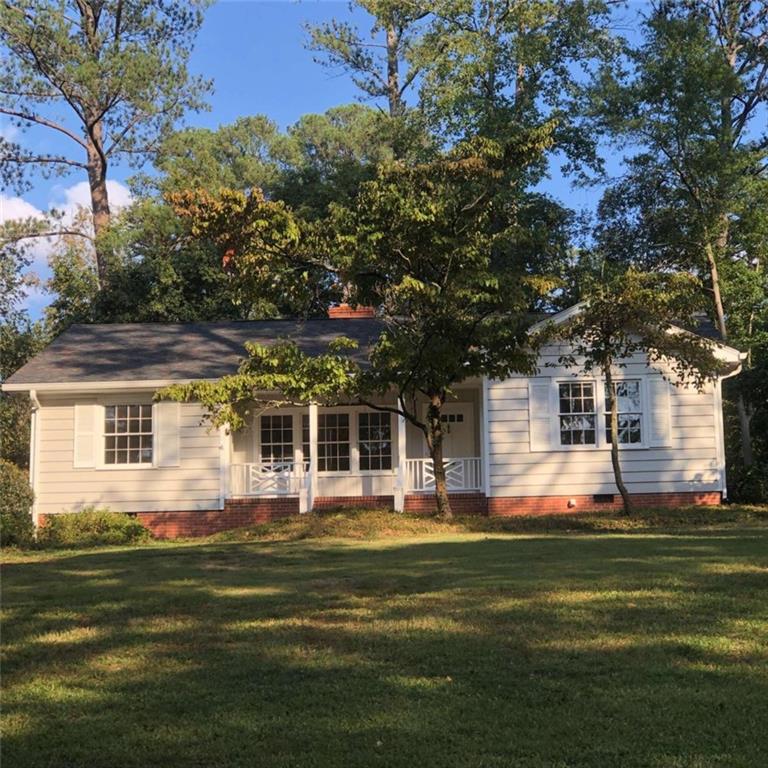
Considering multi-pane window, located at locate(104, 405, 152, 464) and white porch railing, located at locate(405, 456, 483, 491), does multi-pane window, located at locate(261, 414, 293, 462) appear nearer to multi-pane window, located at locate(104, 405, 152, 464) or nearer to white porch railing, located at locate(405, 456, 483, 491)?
multi-pane window, located at locate(104, 405, 152, 464)

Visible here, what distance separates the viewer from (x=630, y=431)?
18203mm

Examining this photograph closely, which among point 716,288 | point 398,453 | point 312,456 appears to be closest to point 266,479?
point 312,456

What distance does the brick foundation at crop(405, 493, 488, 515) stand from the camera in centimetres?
1816

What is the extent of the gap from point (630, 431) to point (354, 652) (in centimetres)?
1373

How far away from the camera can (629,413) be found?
59.8 ft

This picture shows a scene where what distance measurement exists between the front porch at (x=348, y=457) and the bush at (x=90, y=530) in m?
2.34

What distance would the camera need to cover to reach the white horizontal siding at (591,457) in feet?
59.4

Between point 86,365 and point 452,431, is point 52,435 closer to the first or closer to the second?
point 86,365

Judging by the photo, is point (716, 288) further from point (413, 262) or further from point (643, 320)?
point (413, 262)

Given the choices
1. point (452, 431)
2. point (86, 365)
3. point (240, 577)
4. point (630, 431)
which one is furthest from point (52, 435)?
point (630, 431)

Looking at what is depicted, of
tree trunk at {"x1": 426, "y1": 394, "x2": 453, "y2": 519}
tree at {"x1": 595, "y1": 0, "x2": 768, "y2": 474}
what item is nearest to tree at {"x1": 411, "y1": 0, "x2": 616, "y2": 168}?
tree at {"x1": 595, "y1": 0, "x2": 768, "y2": 474}

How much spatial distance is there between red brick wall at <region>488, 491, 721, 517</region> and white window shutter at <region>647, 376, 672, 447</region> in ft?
3.71

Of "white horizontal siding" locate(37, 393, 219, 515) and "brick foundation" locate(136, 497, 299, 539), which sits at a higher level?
"white horizontal siding" locate(37, 393, 219, 515)

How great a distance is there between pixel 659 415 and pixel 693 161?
6.61 m
